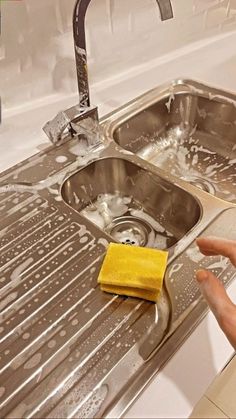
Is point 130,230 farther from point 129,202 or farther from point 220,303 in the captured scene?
point 220,303

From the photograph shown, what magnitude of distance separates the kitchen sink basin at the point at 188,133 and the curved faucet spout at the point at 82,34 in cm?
18

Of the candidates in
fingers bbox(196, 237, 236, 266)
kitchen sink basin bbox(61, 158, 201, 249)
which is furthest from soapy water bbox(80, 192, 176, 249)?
fingers bbox(196, 237, 236, 266)

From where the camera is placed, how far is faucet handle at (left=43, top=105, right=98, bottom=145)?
777 millimetres

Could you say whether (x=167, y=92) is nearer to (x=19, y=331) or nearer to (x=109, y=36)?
(x=109, y=36)

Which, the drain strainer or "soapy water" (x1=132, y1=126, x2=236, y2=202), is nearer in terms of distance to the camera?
the drain strainer

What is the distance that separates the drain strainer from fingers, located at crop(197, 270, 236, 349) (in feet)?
1.13

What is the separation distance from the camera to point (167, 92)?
39.5 inches

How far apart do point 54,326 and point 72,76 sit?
1.99ft

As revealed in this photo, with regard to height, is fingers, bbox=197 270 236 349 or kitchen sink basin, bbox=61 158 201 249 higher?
fingers, bbox=197 270 236 349

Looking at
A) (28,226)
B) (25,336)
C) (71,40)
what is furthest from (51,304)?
(71,40)

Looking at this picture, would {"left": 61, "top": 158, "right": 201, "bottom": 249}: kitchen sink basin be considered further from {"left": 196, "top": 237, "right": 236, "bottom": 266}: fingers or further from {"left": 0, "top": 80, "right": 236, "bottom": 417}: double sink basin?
{"left": 196, "top": 237, "right": 236, "bottom": 266}: fingers

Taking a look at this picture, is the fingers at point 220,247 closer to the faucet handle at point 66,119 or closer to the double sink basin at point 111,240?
the double sink basin at point 111,240

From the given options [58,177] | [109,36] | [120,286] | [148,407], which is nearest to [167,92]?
[109,36]

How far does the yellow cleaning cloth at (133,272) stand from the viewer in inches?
21.2
